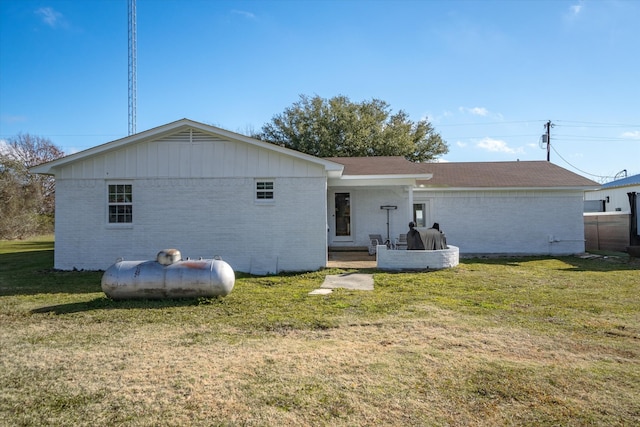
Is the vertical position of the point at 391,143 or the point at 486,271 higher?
the point at 391,143

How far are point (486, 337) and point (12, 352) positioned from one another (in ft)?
20.0

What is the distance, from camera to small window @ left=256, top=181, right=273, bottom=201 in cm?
1254

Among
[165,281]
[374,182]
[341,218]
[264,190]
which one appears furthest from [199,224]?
[341,218]

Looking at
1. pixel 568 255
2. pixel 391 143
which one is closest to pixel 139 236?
pixel 568 255

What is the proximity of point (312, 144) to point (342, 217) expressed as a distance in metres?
15.9

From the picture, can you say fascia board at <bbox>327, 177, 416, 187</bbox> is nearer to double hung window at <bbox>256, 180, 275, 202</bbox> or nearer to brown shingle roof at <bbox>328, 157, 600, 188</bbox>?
brown shingle roof at <bbox>328, 157, 600, 188</bbox>

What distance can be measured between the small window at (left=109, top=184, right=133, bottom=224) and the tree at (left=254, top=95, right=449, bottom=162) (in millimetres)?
19686

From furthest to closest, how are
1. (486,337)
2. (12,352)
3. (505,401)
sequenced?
(486,337), (12,352), (505,401)

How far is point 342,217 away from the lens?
55.5 ft

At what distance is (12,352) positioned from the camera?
17.5ft

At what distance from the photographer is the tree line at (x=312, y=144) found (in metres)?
27.8

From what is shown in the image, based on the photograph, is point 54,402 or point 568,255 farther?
point 568,255

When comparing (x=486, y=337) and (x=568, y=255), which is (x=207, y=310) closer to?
(x=486, y=337)

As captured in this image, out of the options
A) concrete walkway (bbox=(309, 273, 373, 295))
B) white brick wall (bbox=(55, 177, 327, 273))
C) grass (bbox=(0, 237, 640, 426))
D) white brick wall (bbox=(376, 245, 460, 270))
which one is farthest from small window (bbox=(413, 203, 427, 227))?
grass (bbox=(0, 237, 640, 426))
